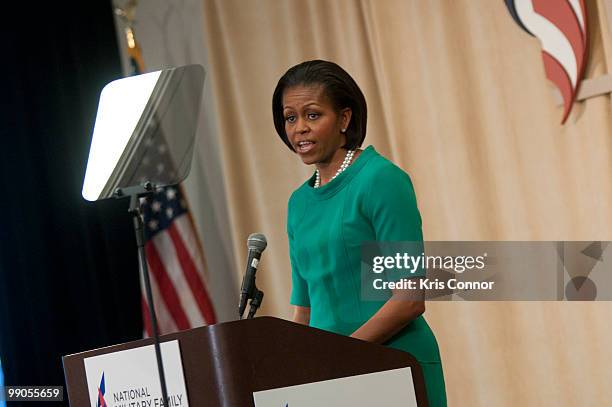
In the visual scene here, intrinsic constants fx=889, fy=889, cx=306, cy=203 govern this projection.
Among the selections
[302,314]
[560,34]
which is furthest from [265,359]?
[560,34]

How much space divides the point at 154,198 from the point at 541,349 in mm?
2301

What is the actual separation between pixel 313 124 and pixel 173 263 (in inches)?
116

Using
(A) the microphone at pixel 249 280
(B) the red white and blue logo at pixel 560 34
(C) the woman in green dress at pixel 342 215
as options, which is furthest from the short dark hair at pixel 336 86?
(B) the red white and blue logo at pixel 560 34

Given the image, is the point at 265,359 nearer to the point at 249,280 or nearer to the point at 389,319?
the point at 249,280

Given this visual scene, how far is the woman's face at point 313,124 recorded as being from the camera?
215cm

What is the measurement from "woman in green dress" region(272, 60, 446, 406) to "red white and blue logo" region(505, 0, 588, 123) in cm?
173

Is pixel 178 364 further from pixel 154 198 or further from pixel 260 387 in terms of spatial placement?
pixel 154 198

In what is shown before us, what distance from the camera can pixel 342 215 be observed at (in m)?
2.08

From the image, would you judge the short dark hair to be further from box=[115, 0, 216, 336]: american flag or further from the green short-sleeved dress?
box=[115, 0, 216, 336]: american flag

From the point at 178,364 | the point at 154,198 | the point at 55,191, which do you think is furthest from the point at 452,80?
the point at 178,364

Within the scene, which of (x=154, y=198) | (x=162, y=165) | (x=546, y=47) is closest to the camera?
(x=162, y=165)

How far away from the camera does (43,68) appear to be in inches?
193

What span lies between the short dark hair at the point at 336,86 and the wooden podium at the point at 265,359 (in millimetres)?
589

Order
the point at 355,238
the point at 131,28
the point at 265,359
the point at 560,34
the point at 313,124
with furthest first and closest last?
the point at 131,28
the point at 560,34
the point at 313,124
the point at 355,238
the point at 265,359
